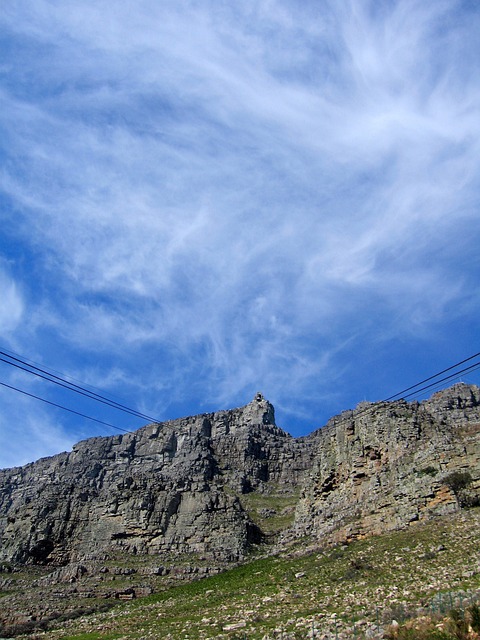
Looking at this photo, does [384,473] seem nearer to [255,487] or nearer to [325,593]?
[325,593]

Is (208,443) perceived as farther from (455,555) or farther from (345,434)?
(455,555)

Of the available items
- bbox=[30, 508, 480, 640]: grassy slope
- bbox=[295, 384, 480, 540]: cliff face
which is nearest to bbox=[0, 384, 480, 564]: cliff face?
bbox=[295, 384, 480, 540]: cliff face

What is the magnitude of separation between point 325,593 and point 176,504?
124 feet

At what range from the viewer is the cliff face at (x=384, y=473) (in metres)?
34.8

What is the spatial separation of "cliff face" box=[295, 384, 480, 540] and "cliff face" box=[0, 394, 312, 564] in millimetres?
9526

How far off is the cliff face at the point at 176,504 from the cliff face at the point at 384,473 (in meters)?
9.53

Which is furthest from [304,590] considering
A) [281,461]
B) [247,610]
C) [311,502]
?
[281,461]

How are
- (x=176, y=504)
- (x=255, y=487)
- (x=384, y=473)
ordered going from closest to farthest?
(x=384, y=473) < (x=176, y=504) < (x=255, y=487)

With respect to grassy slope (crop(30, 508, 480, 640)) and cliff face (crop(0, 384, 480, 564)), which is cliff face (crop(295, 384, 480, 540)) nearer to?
cliff face (crop(0, 384, 480, 564))

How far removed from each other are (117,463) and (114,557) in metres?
59.3

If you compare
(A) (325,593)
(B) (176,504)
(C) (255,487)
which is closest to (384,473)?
(A) (325,593)

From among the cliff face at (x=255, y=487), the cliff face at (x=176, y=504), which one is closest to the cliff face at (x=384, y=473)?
the cliff face at (x=255, y=487)

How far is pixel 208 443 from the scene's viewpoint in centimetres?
8800

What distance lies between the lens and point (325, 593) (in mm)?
24391
